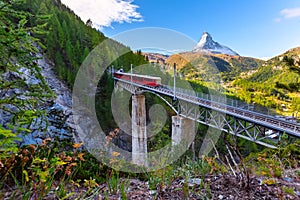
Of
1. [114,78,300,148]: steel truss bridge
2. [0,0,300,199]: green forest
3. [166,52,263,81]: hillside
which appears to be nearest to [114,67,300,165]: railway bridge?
[114,78,300,148]: steel truss bridge

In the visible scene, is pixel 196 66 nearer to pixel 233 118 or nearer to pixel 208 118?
pixel 208 118

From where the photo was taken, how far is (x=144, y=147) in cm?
1736

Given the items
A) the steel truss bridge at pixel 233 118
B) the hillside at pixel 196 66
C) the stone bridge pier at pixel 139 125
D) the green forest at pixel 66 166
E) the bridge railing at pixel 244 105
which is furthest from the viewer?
the hillside at pixel 196 66

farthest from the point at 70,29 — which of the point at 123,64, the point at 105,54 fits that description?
the point at 123,64

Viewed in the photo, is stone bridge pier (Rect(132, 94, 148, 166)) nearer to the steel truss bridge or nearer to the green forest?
the steel truss bridge

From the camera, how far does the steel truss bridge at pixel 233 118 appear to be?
7.99 metres

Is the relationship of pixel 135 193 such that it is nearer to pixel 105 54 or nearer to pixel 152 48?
pixel 152 48

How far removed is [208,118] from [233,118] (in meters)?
2.23

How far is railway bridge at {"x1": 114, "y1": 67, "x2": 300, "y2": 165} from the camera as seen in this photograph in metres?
8.14

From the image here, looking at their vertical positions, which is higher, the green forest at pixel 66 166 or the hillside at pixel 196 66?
the hillside at pixel 196 66

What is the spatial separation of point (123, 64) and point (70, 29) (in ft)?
34.5

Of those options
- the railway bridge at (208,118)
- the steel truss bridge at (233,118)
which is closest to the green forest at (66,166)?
the steel truss bridge at (233,118)

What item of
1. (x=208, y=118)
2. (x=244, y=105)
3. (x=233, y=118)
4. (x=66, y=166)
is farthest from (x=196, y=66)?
(x=66, y=166)

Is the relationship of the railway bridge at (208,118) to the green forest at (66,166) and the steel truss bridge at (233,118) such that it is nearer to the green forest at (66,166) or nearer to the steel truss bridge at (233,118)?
the steel truss bridge at (233,118)
